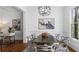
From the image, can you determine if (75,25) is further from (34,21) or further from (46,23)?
(34,21)

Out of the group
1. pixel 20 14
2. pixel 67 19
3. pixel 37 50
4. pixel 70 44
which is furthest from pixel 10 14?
pixel 70 44

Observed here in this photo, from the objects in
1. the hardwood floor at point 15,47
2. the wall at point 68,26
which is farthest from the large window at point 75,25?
the hardwood floor at point 15,47

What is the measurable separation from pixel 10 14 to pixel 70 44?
914mm

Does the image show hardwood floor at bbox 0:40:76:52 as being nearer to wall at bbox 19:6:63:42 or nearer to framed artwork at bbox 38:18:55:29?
wall at bbox 19:6:63:42

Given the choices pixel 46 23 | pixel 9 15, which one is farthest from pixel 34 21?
pixel 9 15

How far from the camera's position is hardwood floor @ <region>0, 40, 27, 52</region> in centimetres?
156

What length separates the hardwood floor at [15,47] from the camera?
5.12ft

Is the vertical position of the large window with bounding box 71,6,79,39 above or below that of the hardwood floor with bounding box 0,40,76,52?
Answer: above

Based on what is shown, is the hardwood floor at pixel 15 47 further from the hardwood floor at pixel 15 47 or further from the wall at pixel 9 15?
the wall at pixel 9 15

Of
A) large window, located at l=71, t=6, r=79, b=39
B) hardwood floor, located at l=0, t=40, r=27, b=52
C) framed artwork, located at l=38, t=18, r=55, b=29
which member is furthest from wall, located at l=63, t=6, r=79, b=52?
hardwood floor, located at l=0, t=40, r=27, b=52

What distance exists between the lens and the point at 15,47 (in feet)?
5.37
